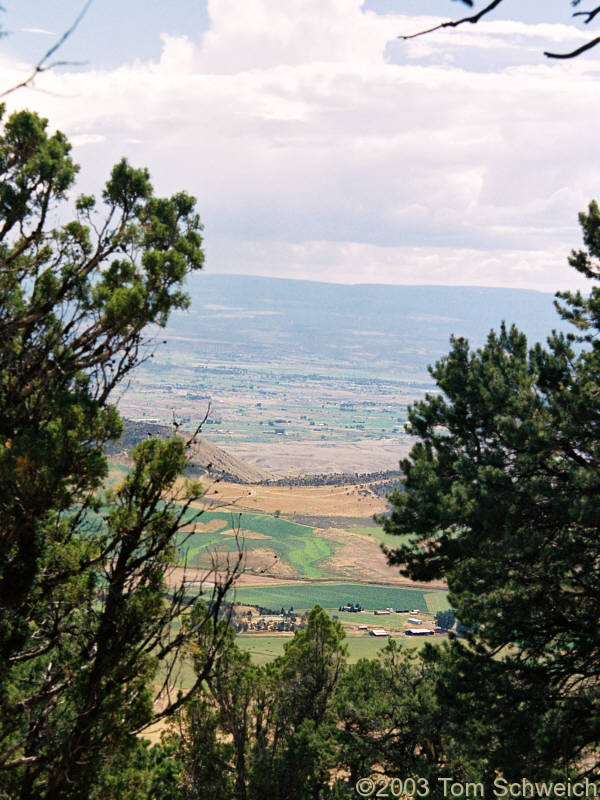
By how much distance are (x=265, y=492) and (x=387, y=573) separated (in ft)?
122

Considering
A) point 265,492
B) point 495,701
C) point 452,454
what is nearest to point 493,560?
point 495,701

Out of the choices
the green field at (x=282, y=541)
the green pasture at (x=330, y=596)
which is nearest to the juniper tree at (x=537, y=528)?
the green pasture at (x=330, y=596)

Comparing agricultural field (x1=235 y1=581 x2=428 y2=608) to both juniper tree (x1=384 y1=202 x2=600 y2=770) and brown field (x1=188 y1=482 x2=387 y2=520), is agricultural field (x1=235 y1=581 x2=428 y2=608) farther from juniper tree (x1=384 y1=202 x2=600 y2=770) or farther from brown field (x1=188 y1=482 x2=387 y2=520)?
juniper tree (x1=384 y1=202 x2=600 y2=770)

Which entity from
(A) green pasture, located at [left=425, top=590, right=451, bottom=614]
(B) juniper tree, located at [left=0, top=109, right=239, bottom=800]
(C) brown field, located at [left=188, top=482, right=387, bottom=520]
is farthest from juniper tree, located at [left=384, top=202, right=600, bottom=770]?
(C) brown field, located at [left=188, top=482, right=387, bottom=520]

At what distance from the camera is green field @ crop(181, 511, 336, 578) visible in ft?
355

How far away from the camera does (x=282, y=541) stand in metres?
117

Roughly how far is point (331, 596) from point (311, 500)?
4918 cm

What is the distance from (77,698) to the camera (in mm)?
6750

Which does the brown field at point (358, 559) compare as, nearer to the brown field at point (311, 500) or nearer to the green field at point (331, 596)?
the green field at point (331, 596)

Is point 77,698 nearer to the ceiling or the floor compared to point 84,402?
nearer to the floor

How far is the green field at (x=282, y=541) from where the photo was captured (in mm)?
108188

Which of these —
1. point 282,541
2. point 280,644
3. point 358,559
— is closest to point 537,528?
point 280,644

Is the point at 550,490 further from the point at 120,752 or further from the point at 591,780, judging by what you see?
the point at 120,752

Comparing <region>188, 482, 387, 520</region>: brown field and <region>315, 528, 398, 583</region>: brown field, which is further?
<region>188, 482, 387, 520</region>: brown field
